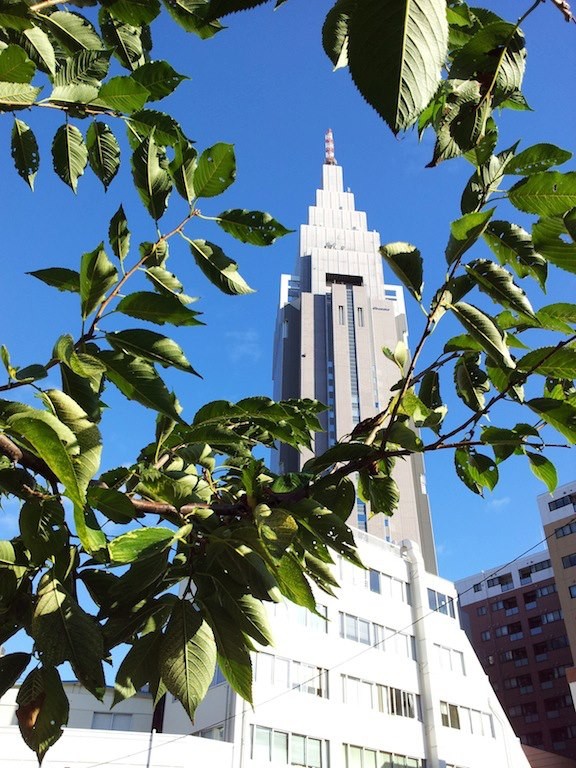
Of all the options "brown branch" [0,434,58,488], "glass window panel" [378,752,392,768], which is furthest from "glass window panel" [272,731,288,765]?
"brown branch" [0,434,58,488]

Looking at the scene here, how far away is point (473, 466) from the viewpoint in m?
1.65

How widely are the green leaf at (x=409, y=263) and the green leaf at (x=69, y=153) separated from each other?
92 centimetres

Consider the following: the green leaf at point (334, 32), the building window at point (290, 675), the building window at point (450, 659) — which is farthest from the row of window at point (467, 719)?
the green leaf at point (334, 32)

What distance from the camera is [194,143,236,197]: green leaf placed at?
4.47 ft

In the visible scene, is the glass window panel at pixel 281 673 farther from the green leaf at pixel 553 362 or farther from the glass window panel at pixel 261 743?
the green leaf at pixel 553 362

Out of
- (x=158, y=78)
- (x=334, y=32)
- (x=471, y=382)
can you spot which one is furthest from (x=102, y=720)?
(x=334, y=32)

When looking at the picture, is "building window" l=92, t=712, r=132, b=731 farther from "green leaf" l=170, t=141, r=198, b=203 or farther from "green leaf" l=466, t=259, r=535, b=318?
"green leaf" l=466, t=259, r=535, b=318

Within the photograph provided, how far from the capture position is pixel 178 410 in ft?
4.25

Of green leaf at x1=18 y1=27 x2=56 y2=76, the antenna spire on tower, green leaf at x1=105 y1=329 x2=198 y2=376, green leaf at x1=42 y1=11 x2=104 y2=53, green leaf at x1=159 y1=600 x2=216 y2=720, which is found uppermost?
the antenna spire on tower

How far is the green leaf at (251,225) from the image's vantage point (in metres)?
1.49

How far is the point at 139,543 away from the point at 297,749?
24.0m

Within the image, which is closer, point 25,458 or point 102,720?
point 25,458

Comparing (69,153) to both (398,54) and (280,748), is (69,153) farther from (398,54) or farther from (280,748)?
(280,748)

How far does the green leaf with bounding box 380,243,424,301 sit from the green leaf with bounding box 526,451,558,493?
0.64 metres
